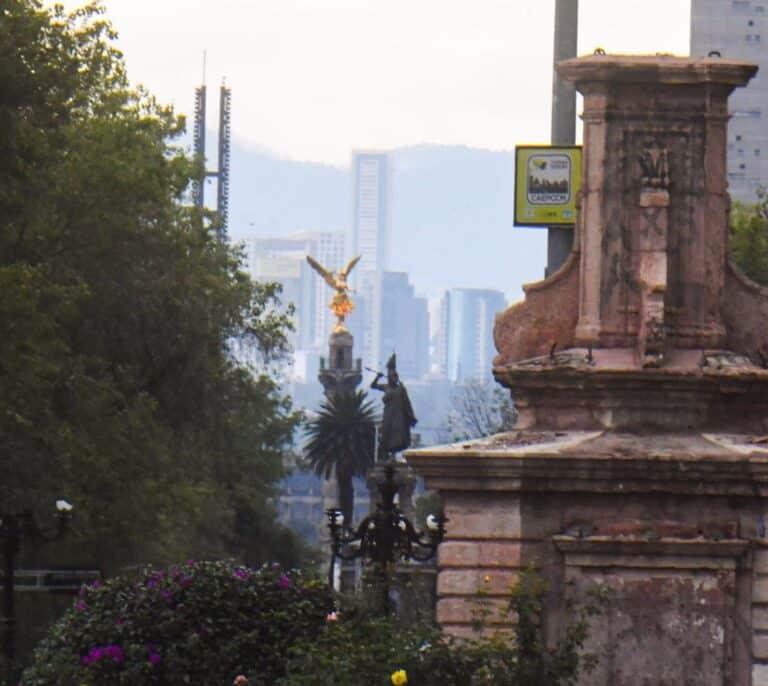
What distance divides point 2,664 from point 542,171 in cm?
707

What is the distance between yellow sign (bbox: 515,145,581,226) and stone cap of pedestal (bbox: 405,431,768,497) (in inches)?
329

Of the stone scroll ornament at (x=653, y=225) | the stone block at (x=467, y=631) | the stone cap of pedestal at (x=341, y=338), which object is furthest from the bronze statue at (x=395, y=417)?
the stone block at (x=467, y=631)

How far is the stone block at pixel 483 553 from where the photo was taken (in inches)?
854

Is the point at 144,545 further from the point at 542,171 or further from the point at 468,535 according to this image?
the point at 468,535

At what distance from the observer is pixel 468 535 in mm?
21750

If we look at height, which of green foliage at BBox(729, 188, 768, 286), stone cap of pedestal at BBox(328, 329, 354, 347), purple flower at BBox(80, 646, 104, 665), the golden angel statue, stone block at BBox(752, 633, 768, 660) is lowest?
purple flower at BBox(80, 646, 104, 665)

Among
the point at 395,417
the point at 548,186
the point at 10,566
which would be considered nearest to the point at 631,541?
the point at 548,186

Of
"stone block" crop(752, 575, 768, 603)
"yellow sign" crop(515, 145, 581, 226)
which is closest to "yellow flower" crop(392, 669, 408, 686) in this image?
"stone block" crop(752, 575, 768, 603)

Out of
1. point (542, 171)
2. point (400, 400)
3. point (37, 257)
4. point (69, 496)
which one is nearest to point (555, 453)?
point (542, 171)

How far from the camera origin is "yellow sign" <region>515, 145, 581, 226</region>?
30078 millimetres

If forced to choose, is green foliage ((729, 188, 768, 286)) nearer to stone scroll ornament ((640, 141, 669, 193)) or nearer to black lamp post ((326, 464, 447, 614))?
black lamp post ((326, 464, 447, 614))

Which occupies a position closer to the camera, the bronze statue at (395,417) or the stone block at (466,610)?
the stone block at (466,610)

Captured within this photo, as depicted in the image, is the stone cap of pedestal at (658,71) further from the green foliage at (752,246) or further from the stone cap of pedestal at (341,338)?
the stone cap of pedestal at (341,338)

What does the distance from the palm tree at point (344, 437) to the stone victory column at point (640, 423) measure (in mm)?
115358
